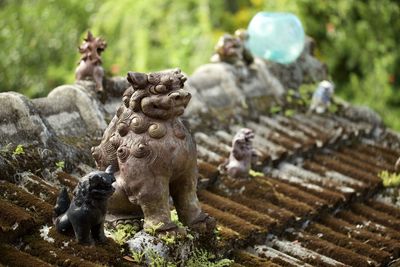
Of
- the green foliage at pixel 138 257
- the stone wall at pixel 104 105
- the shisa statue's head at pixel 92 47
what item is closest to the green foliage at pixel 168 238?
the green foliage at pixel 138 257

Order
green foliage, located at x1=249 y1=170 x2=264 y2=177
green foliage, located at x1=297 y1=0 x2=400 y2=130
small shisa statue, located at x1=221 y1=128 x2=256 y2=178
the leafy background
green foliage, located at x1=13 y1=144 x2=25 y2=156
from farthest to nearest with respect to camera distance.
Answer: green foliage, located at x1=297 y1=0 x2=400 y2=130 → the leafy background → green foliage, located at x1=249 y1=170 x2=264 y2=177 → small shisa statue, located at x1=221 y1=128 x2=256 y2=178 → green foliage, located at x1=13 y1=144 x2=25 y2=156

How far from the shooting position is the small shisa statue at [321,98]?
8.45 metres

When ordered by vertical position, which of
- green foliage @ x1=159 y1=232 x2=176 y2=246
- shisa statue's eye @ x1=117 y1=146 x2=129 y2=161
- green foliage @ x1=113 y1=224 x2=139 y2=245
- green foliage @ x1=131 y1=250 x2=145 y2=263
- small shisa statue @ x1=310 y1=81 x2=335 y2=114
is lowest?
green foliage @ x1=131 y1=250 x2=145 y2=263

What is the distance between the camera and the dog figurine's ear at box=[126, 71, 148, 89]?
4.51 meters

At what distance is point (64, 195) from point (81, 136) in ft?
5.02

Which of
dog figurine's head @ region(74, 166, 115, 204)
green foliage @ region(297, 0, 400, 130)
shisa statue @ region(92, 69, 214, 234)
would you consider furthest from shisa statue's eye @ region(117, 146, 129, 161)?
green foliage @ region(297, 0, 400, 130)

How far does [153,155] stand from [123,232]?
1.70 ft

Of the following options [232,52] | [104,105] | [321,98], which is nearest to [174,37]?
[232,52]

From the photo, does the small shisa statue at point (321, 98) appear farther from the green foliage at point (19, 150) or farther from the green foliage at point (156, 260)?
the green foliage at point (156, 260)

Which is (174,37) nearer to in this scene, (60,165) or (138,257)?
(60,165)

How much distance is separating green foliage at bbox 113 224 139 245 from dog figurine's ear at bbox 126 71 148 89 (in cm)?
88

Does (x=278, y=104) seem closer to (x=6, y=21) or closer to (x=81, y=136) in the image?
(x=81, y=136)

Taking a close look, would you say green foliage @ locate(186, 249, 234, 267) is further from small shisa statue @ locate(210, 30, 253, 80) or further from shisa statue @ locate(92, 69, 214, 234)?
small shisa statue @ locate(210, 30, 253, 80)

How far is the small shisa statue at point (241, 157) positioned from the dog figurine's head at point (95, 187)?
86.9 inches
